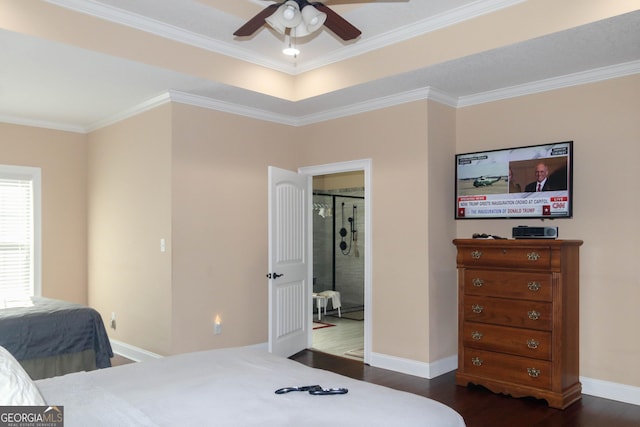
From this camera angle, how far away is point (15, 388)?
1.58 metres

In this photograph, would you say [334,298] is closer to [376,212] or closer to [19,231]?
[376,212]

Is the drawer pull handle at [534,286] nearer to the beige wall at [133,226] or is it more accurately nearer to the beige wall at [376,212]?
the beige wall at [376,212]

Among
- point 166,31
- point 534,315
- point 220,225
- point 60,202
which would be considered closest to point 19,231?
point 60,202

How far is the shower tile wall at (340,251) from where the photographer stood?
8.06 meters

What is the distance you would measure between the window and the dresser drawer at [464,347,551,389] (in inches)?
186

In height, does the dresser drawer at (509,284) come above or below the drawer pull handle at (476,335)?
above

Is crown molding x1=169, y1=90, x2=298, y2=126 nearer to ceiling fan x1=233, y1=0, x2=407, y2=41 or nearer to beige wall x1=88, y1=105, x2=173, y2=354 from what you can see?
beige wall x1=88, y1=105, x2=173, y2=354

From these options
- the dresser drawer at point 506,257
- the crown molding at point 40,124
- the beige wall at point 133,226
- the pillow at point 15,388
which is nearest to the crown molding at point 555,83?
the dresser drawer at point 506,257

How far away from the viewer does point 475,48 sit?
12.0 feet

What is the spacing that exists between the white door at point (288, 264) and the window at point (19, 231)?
2.84 metres

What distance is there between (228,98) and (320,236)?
12.1 feet

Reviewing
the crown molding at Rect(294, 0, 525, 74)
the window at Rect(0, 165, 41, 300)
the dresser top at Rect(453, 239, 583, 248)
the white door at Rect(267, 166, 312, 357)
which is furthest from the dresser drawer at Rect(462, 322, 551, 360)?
the window at Rect(0, 165, 41, 300)

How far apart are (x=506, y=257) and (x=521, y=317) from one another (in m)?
0.48

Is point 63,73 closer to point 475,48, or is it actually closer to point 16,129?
point 16,129
